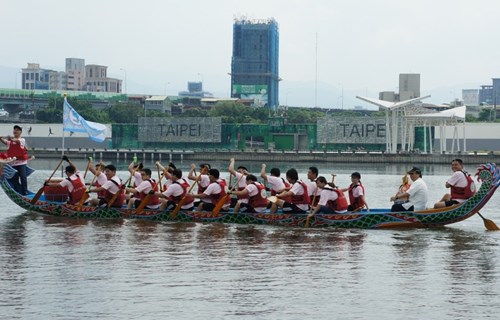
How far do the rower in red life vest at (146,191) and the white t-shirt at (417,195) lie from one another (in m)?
6.60

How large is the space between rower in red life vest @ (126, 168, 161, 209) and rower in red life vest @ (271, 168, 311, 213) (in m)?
3.40

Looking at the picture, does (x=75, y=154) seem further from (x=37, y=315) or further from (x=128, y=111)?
(x=37, y=315)

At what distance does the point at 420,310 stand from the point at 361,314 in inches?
38.5

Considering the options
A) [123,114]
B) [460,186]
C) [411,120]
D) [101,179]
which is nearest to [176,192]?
[101,179]

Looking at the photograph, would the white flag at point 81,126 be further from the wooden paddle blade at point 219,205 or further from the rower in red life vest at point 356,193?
the rower in red life vest at point 356,193

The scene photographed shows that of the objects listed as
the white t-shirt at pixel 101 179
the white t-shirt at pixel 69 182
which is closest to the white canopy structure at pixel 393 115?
the white t-shirt at pixel 69 182

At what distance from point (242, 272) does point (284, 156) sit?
81.0m

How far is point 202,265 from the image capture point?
18.9 meters

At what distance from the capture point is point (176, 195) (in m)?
25.5

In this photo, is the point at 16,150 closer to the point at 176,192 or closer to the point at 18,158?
the point at 18,158

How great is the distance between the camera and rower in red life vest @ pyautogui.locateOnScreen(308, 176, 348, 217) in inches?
931

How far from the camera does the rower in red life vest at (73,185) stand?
88.3 ft

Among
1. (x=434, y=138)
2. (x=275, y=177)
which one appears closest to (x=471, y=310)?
(x=275, y=177)

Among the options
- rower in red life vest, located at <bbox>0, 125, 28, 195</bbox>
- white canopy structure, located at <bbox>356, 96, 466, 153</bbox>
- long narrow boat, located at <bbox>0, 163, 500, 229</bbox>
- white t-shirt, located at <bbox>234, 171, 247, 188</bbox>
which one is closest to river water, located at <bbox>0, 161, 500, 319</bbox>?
long narrow boat, located at <bbox>0, 163, 500, 229</bbox>
